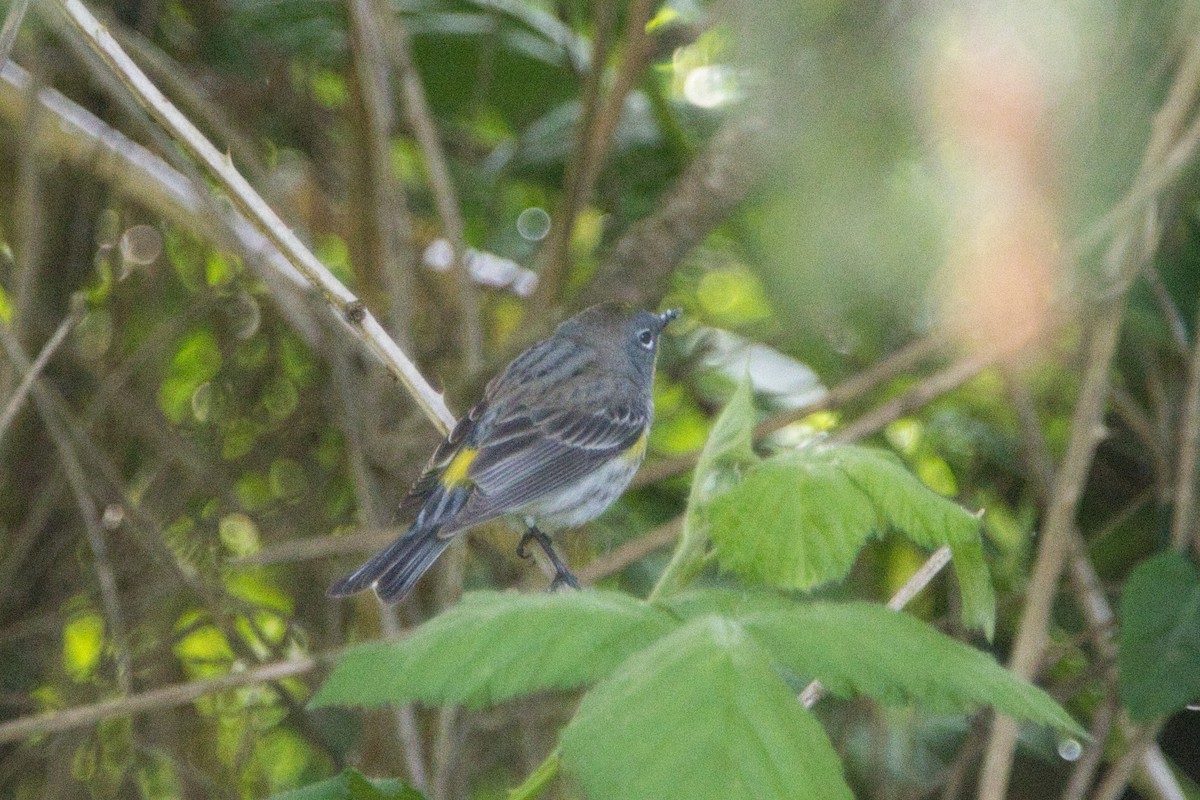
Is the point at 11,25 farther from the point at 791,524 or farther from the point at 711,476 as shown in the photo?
the point at 791,524

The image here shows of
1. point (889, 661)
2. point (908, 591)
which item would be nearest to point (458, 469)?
point (908, 591)

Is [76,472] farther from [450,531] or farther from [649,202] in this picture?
[649,202]

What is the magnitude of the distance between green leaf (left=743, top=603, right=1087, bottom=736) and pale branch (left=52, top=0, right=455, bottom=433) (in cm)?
85

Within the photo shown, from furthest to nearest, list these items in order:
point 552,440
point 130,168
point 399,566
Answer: point 552,440 → point 130,168 → point 399,566

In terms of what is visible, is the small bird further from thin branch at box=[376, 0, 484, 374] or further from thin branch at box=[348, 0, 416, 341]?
thin branch at box=[348, 0, 416, 341]

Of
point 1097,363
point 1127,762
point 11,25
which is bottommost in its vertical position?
point 1127,762

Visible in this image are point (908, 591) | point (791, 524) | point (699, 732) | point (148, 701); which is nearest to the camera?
point (699, 732)

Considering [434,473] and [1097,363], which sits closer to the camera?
[1097,363]

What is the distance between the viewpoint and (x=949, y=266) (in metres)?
2.37

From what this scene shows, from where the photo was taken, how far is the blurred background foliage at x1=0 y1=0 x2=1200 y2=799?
2.35 m

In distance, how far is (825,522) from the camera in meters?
0.96

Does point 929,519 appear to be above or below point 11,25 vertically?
below

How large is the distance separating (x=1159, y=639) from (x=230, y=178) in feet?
5.03

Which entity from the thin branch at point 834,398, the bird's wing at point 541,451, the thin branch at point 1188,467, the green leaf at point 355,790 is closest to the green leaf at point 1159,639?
the thin branch at point 1188,467
